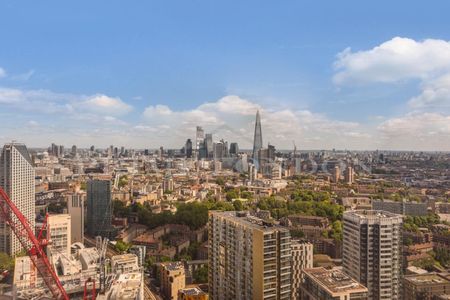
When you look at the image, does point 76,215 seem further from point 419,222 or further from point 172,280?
point 419,222

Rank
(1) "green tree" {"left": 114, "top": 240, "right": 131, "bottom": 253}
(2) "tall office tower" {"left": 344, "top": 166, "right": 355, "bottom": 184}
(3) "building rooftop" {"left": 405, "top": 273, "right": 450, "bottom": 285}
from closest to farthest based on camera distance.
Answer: (3) "building rooftop" {"left": 405, "top": 273, "right": 450, "bottom": 285}
(1) "green tree" {"left": 114, "top": 240, "right": 131, "bottom": 253}
(2) "tall office tower" {"left": 344, "top": 166, "right": 355, "bottom": 184}

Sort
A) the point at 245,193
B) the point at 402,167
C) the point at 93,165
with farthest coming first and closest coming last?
1. the point at 93,165
2. the point at 402,167
3. the point at 245,193

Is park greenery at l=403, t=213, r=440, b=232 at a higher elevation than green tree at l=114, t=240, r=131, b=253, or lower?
higher

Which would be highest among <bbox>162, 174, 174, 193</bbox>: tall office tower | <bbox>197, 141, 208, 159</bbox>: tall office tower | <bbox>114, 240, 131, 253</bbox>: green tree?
<bbox>197, 141, 208, 159</bbox>: tall office tower

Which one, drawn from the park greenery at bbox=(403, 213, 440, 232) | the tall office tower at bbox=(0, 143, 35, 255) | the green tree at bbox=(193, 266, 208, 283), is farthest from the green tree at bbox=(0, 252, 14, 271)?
the park greenery at bbox=(403, 213, 440, 232)

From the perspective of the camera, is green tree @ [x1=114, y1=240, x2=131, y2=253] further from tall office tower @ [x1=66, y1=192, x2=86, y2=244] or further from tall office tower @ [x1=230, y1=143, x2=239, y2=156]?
tall office tower @ [x1=230, y1=143, x2=239, y2=156]

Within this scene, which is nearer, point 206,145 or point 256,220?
point 256,220

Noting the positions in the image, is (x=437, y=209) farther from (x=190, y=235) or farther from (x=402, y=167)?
(x=190, y=235)

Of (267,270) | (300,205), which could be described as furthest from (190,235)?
(267,270)

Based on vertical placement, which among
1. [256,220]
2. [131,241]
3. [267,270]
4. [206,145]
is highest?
[206,145]
